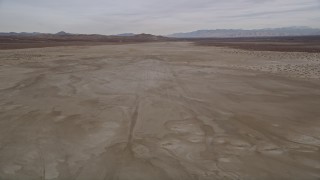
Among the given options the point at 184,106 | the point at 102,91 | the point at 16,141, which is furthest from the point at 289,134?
the point at 102,91

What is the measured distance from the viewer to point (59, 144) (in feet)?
19.1

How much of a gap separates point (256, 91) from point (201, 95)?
1.96 metres

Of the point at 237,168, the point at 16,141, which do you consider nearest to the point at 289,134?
the point at 237,168

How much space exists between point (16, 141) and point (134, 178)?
2.67 m

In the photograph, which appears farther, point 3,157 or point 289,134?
point 289,134

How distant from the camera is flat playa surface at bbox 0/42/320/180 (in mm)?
4825

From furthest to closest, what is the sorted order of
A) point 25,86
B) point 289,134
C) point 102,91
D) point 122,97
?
1. point 25,86
2. point 102,91
3. point 122,97
4. point 289,134

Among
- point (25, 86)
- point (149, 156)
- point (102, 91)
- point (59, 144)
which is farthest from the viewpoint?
point (25, 86)

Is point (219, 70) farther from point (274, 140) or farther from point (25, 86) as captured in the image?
point (274, 140)

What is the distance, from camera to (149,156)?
17.3ft

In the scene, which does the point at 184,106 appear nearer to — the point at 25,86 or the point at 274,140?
the point at 274,140

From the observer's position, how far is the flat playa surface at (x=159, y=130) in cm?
482

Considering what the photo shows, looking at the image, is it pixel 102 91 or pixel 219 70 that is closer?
pixel 102 91

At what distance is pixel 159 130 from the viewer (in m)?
6.58
